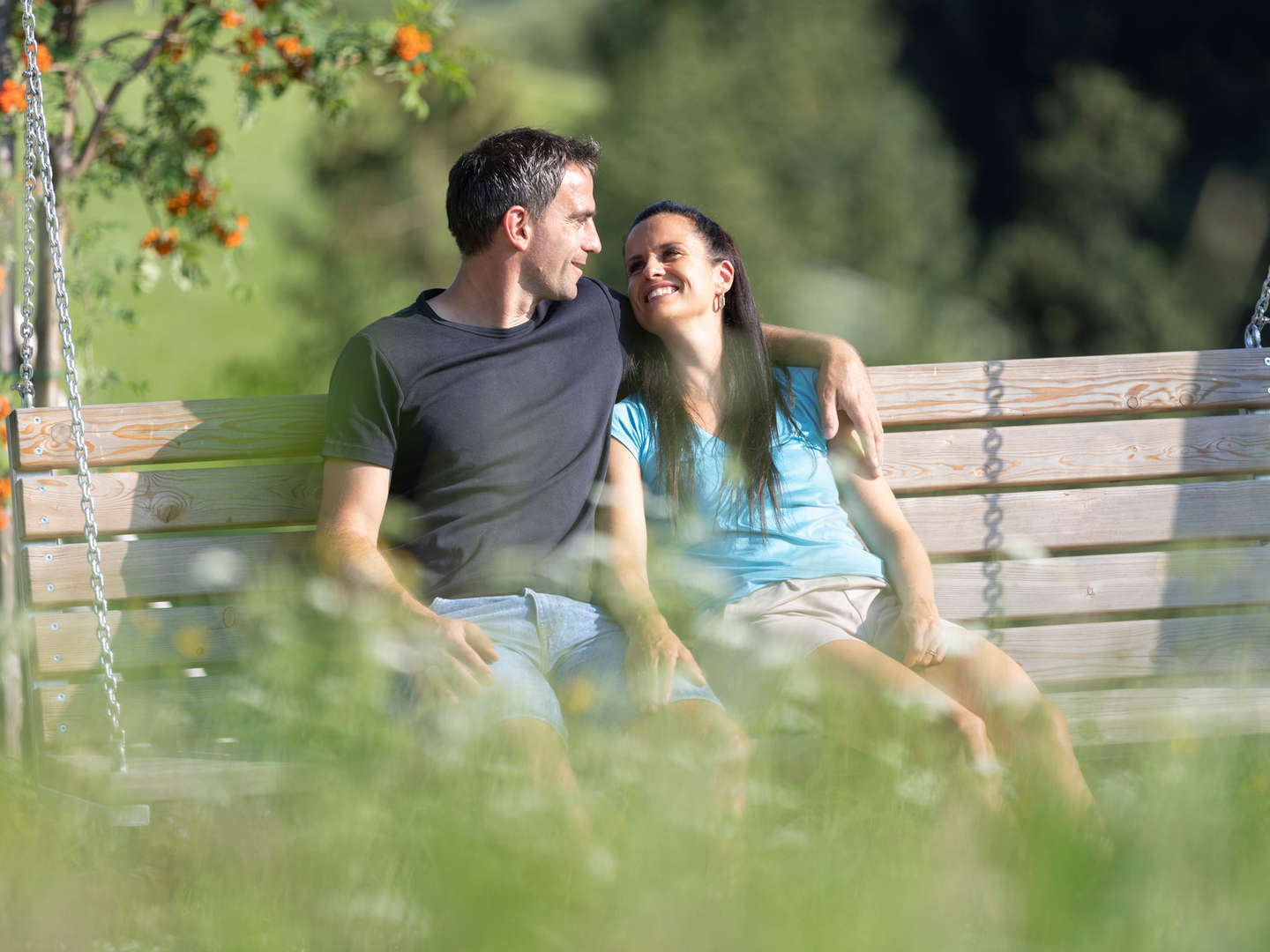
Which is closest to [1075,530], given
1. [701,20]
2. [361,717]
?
[361,717]

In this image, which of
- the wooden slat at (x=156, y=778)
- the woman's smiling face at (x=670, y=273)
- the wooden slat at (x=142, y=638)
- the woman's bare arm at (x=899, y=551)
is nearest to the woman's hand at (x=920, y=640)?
the woman's bare arm at (x=899, y=551)

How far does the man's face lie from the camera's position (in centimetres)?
280

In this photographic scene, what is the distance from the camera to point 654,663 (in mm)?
2439

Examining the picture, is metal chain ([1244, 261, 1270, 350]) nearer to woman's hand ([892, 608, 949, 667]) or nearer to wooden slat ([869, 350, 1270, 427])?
wooden slat ([869, 350, 1270, 427])

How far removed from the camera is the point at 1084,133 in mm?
19141

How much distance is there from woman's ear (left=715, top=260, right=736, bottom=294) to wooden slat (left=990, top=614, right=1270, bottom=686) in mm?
1055

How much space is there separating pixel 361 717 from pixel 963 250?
19.7 meters

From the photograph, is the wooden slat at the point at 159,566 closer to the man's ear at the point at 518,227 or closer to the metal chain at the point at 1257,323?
the man's ear at the point at 518,227

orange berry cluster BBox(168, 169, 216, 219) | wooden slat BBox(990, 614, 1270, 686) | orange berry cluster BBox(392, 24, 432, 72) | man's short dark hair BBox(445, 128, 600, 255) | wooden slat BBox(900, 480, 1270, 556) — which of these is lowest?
wooden slat BBox(990, 614, 1270, 686)

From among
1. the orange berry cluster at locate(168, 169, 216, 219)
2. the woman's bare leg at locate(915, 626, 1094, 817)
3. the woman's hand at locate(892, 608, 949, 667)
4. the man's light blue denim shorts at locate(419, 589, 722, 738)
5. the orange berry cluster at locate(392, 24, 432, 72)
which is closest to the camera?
the woman's bare leg at locate(915, 626, 1094, 817)

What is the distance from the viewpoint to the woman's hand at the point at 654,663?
2400 mm

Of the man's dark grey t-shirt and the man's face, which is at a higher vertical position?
the man's face

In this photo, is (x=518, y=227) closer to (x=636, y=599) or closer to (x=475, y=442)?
(x=475, y=442)

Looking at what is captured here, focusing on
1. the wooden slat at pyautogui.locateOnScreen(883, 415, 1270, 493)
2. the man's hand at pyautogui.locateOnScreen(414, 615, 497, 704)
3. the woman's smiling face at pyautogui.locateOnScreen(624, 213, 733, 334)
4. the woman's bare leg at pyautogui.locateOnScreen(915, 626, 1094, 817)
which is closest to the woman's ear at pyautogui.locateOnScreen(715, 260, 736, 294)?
the woman's smiling face at pyautogui.locateOnScreen(624, 213, 733, 334)
